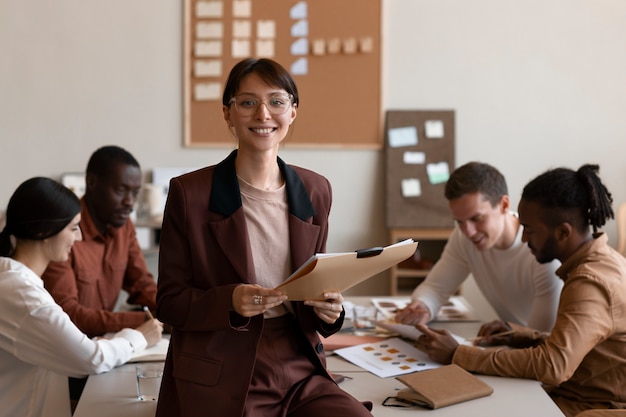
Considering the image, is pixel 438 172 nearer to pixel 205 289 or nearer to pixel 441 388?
pixel 441 388

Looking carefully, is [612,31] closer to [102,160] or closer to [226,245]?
[102,160]

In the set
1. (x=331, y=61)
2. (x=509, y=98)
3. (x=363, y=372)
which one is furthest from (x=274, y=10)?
(x=363, y=372)

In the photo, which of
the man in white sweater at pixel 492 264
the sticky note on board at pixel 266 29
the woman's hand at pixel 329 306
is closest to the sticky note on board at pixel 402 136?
the sticky note on board at pixel 266 29

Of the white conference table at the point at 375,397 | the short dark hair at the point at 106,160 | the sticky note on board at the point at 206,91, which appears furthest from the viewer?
the sticky note on board at the point at 206,91

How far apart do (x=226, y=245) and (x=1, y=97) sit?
150 inches

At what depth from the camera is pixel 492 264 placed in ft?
9.67

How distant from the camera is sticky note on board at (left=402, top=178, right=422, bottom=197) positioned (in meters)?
4.94

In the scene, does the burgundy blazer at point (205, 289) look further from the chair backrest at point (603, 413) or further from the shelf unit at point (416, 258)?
the shelf unit at point (416, 258)

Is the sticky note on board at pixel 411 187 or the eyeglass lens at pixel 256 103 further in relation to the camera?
the sticky note on board at pixel 411 187

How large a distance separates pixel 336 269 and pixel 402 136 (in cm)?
341

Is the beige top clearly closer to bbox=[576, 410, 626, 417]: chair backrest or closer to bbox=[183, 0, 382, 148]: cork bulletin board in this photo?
bbox=[576, 410, 626, 417]: chair backrest

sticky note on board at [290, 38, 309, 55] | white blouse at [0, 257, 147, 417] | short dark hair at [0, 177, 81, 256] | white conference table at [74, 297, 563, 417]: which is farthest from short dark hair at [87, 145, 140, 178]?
sticky note on board at [290, 38, 309, 55]

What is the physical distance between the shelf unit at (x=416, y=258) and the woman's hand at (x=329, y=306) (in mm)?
3020

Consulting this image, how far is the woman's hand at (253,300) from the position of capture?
162 centimetres
